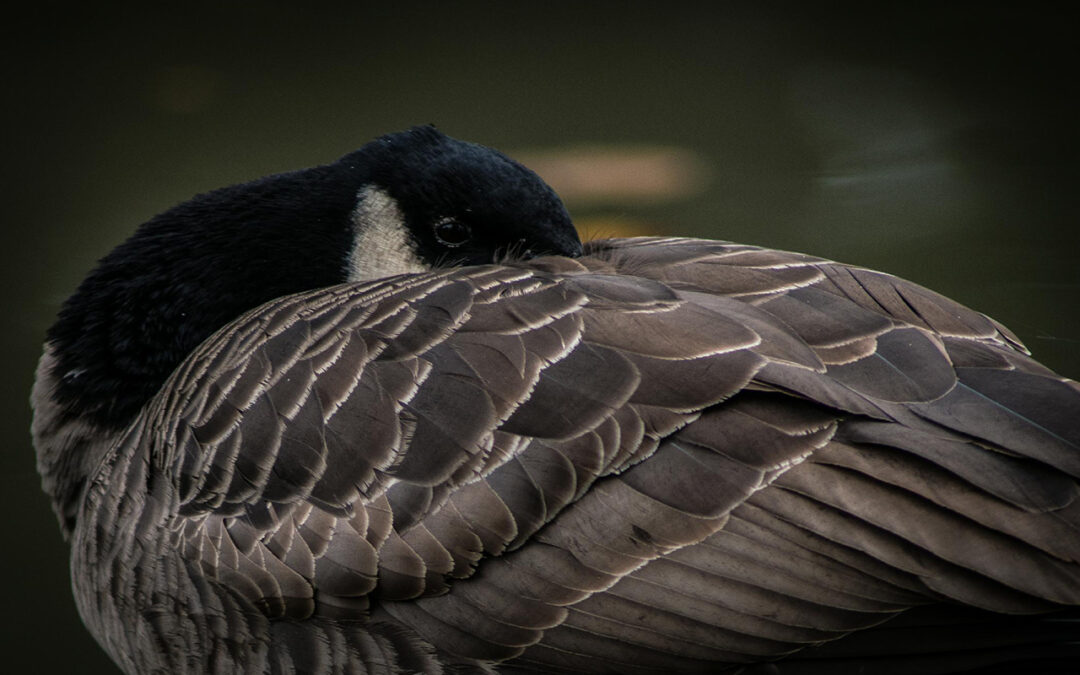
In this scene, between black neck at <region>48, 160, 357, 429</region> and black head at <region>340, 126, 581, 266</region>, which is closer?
black head at <region>340, 126, 581, 266</region>

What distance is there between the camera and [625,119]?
5977 millimetres

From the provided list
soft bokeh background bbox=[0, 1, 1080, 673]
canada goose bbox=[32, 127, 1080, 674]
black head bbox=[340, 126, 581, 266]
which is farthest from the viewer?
soft bokeh background bbox=[0, 1, 1080, 673]

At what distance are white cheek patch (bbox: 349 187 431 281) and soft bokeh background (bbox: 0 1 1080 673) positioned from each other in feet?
5.43

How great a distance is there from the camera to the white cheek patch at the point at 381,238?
123 inches

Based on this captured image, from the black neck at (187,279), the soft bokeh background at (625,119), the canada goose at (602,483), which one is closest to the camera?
the canada goose at (602,483)

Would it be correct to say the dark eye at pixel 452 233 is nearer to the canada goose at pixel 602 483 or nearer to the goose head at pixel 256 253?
the goose head at pixel 256 253

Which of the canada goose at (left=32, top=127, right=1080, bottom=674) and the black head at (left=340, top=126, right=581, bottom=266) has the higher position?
the black head at (left=340, top=126, right=581, bottom=266)

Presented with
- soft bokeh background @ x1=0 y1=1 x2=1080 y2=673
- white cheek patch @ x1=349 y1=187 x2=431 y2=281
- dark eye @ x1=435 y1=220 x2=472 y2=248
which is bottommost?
white cheek patch @ x1=349 y1=187 x2=431 y2=281

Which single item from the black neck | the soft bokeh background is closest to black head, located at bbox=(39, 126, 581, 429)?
the black neck

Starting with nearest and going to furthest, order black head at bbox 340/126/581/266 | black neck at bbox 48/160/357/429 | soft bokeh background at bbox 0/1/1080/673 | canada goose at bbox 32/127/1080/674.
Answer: canada goose at bbox 32/127/1080/674
black head at bbox 340/126/581/266
black neck at bbox 48/160/357/429
soft bokeh background at bbox 0/1/1080/673

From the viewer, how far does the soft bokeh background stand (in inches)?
199

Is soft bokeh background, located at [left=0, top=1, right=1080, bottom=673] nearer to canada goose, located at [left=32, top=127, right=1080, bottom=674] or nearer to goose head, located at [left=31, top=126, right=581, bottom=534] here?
goose head, located at [left=31, top=126, right=581, bottom=534]

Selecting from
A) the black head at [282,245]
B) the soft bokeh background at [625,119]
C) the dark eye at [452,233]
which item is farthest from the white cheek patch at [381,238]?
the soft bokeh background at [625,119]

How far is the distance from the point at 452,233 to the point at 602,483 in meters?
1.12
